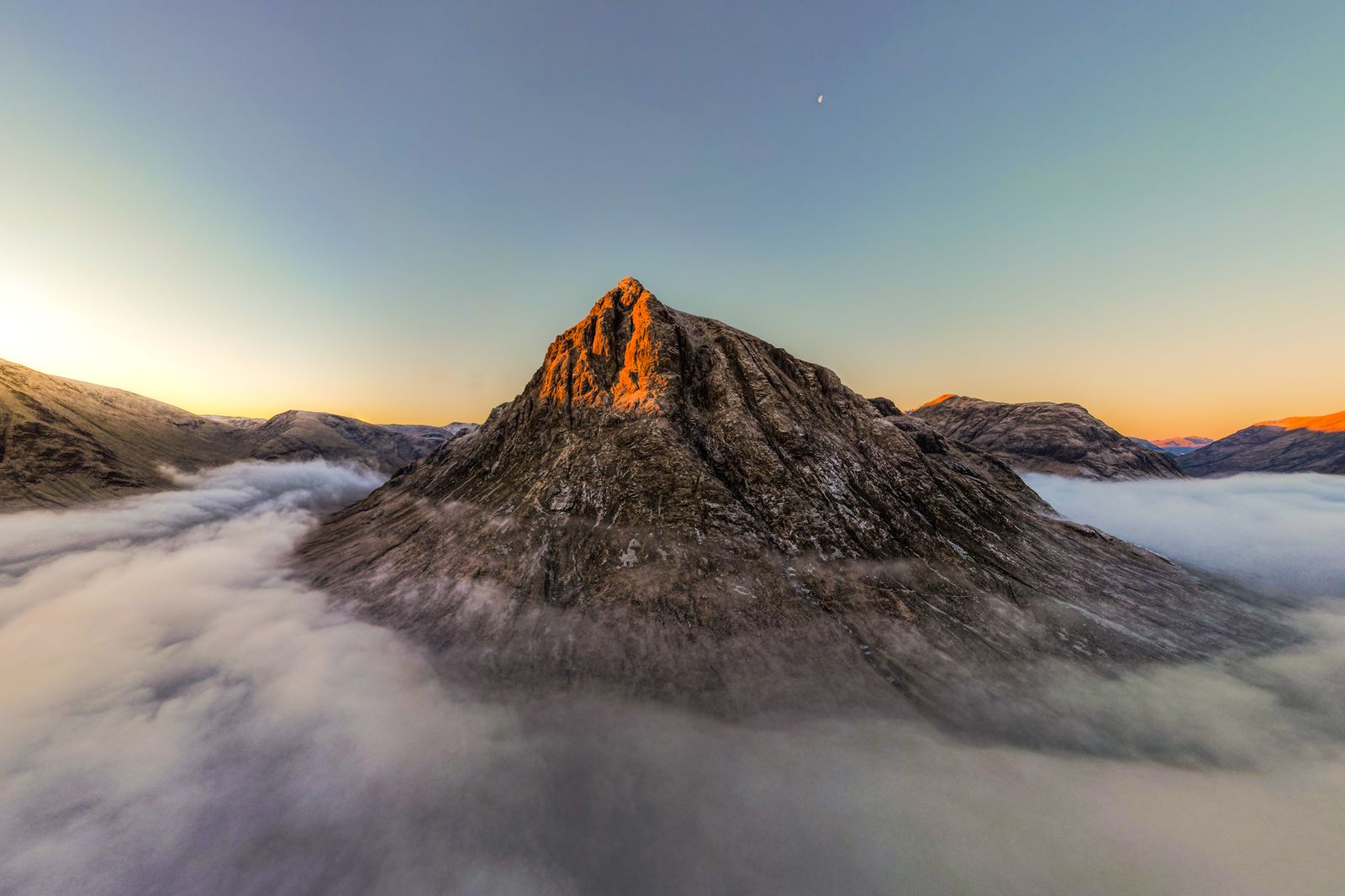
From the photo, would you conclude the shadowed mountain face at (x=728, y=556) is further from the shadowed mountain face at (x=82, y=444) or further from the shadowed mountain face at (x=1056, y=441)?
the shadowed mountain face at (x=82, y=444)

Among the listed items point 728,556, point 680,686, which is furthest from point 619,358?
point 680,686

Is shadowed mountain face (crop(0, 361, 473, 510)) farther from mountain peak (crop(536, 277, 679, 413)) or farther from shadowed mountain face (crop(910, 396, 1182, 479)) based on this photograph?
shadowed mountain face (crop(910, 396, 1182, 479))

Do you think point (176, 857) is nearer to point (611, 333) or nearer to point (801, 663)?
point (801, 663)

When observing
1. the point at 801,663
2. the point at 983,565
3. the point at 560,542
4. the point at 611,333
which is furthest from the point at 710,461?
the point at 983,565

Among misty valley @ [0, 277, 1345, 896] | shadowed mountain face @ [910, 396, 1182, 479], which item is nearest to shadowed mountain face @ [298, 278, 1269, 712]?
misty valley @ [0, 277, 1345, 896]

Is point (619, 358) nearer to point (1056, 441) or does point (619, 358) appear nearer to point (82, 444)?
point (1056, 441)

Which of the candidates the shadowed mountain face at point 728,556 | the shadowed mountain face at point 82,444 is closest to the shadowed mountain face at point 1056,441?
the shadowed mountain face at point 728,556
